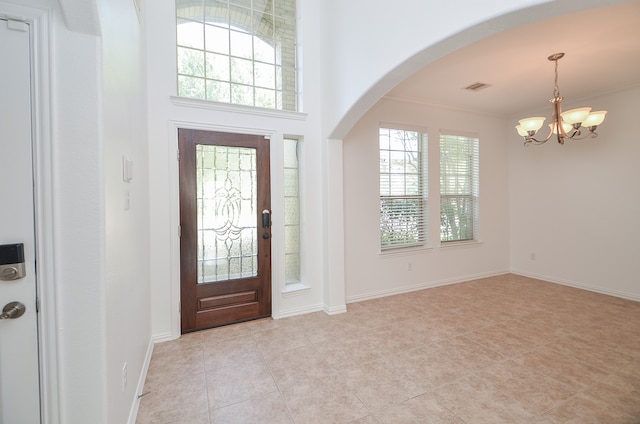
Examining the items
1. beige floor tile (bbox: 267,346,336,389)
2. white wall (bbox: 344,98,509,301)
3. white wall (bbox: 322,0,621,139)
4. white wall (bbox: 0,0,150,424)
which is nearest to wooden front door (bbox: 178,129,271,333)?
beige floor tile (bbox: 267,346,336,389)

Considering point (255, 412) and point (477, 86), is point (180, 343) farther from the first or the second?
point (477, 86)

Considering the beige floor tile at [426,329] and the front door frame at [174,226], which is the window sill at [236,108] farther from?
the beige floor tile at [426,329]

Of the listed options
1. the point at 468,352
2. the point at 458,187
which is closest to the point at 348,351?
the point at 468,352

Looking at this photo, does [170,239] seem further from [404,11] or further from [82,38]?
[404,11]

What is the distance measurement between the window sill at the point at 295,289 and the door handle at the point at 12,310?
2.31m

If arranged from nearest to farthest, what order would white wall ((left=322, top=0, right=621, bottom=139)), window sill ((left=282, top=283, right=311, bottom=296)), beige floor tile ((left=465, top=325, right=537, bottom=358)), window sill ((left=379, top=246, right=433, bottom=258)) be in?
1. white wall ((left=322, top=0, right=621, bottom=139))
2. beige floor tile ((left=465, top=325, right=537, bottom=358))
3. window sill ((left=282, top=283, right=311, bottom=296))
4. window sill ((left=379, top=246, right=433, bottom=258))

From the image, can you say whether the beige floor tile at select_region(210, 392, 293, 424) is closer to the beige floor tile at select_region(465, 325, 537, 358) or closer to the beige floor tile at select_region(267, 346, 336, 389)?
the beige floor tile at select_region(267, 346, 336, 389)

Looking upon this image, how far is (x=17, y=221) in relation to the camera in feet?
3.70

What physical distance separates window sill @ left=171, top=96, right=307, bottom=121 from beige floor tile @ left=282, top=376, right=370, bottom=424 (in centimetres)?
264

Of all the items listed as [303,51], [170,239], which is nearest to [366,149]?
[303,51]

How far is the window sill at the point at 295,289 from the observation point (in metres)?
3.27

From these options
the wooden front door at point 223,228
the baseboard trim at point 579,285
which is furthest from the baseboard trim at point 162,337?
the baseboard trim at point 579,285

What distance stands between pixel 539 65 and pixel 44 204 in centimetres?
434

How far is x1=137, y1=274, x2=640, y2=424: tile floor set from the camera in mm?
1781
